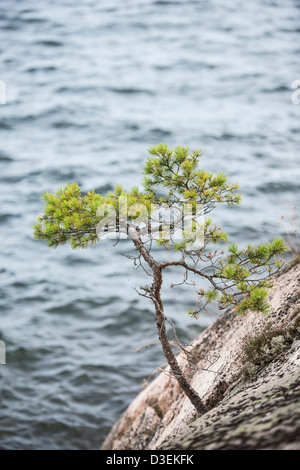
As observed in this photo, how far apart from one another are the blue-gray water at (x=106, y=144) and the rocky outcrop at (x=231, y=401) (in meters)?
2.70

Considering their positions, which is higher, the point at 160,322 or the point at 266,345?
the point at 160,322

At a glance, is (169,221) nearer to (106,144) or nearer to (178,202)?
(178,202)

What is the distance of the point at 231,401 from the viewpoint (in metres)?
4.57

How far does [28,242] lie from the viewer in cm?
1593

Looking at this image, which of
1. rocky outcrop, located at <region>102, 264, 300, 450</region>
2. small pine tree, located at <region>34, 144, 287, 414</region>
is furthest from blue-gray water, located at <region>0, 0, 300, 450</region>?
small pine tree, located at <region>34, 144, 287, 414</region>

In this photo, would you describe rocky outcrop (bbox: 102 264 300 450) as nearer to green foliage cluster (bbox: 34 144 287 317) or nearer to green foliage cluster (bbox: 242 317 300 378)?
green foliage cluster (bbox: 242 317 300 378)

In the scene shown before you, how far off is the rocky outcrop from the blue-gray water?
2.70 m

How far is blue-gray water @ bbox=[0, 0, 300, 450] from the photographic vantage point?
37.0 ft

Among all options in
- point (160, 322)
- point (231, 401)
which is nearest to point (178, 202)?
point (160, 322)

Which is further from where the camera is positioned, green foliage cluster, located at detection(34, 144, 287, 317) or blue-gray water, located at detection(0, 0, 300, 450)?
blue-gray water, located at detection(0, 0, 300, 450)

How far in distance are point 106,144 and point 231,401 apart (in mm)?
17764

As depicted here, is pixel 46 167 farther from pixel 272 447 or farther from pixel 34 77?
pixel 272 447

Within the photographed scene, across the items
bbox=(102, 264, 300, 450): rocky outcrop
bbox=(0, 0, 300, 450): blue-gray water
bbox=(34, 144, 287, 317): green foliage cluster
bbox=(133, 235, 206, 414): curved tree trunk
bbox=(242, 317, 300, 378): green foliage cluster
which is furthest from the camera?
bbox=(0, 0, 300, 450): blue-gray water

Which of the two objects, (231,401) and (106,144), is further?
(106,144)
